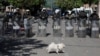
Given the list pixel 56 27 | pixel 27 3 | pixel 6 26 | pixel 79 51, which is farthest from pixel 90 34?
pixel 27 3

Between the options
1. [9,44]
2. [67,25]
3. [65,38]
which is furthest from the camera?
[67,25]

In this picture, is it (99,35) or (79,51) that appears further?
(99,35)

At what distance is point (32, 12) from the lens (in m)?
67.8

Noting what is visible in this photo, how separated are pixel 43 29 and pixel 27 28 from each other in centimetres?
112

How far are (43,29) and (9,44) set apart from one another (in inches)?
207

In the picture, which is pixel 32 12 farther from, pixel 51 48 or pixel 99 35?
pixel 51 48

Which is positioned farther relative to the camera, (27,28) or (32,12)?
(32,12)

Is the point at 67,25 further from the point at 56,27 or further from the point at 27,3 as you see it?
the point at 27,3

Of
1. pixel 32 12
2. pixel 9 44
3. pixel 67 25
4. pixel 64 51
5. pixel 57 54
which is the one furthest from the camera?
pixel 32 12

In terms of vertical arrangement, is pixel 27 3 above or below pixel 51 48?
above

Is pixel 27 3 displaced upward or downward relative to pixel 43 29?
upward

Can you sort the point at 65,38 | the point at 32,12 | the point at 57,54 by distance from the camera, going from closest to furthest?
the point at 57,54
the point at 65,38
the point at 32,12

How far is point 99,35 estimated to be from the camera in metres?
25.8

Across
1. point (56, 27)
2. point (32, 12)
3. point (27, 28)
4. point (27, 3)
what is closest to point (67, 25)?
point (56, 27)
